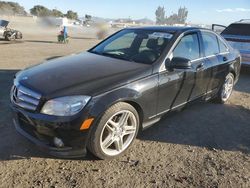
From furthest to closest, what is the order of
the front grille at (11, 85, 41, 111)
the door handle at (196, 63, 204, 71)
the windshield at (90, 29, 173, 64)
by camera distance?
the door handle at (196, 63, 204, 71)
the windshield at (90, 29, 173, 64)
the front grille at (11, 85, 41, 111)

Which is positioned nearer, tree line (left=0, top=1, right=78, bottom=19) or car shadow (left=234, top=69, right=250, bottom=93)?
car shadow (left=234, top=69, right=250, bottom=93)

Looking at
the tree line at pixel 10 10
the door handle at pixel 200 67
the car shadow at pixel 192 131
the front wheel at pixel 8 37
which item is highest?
the tree line at pixel 10 10

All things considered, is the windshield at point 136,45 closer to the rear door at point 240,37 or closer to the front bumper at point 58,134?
the front bumper at point 58,134

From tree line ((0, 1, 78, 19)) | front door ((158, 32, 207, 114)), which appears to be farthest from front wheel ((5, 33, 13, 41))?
tree line ((0, 1, 78, 19))

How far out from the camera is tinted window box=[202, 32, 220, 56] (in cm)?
512

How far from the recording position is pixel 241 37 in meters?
8.88

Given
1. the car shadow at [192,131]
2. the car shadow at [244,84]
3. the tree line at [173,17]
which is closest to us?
the car shadow at [192,131]

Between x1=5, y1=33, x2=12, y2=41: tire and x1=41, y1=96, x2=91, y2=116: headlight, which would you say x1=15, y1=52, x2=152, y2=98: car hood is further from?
x1=5, y1=33, x2=12, y2=41: tire

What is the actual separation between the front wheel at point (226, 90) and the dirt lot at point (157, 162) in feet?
3.28

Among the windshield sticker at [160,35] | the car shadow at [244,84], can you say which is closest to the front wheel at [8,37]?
the car shadow at [244,84]

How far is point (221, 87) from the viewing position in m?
5.84

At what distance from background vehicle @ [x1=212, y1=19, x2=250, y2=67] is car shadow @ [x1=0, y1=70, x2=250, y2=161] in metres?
3.51

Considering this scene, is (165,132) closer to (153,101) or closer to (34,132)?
(153,101)

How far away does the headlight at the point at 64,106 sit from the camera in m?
3.18
